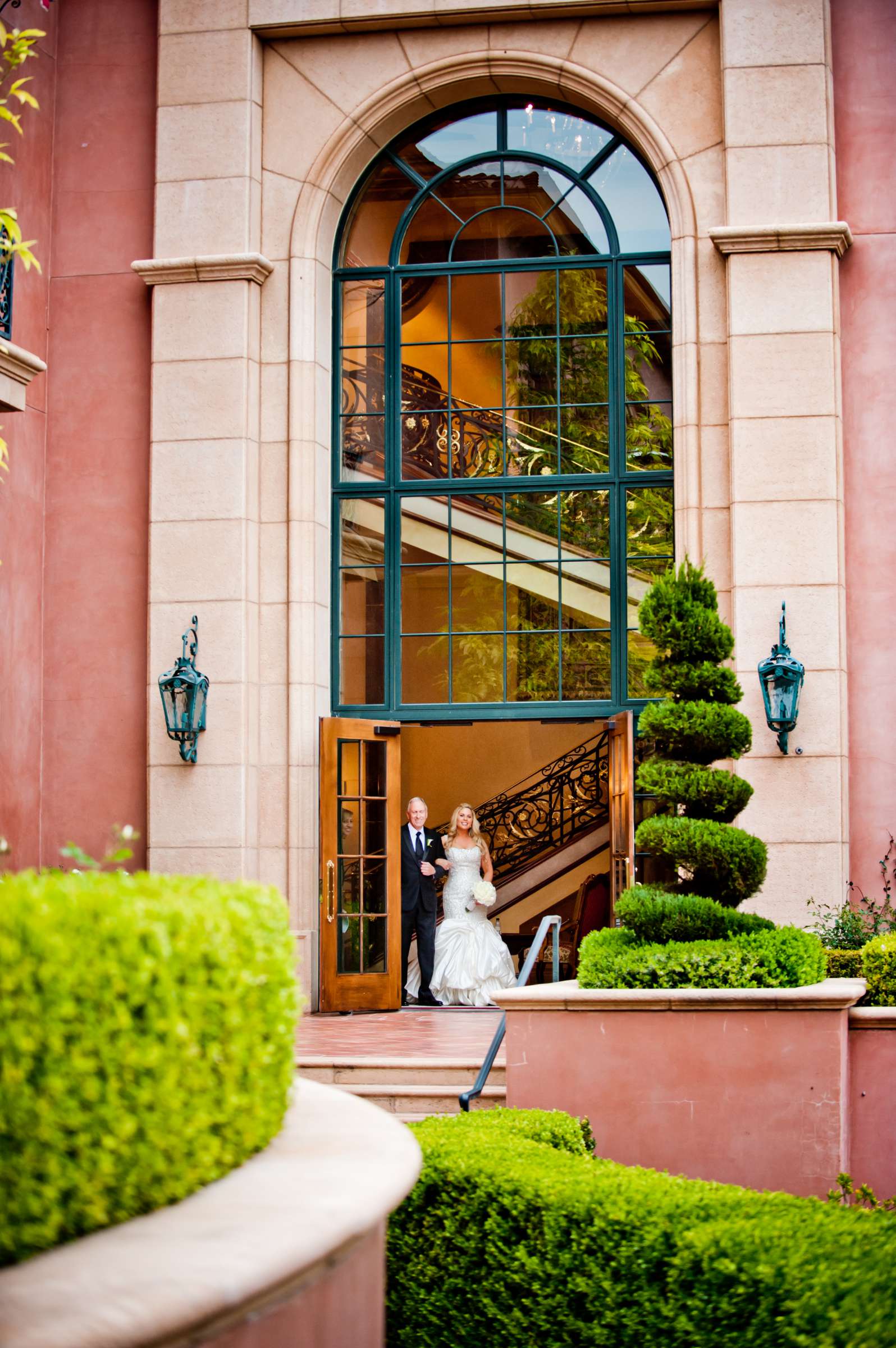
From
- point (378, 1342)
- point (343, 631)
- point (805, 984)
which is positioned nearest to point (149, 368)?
point (343, 631)

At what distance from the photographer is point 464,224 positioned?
13062mm

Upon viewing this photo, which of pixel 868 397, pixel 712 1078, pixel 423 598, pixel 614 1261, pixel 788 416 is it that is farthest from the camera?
pixel 423 598

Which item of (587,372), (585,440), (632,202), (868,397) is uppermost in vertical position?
(632,202)

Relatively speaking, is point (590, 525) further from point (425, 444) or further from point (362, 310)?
point (362, 310)

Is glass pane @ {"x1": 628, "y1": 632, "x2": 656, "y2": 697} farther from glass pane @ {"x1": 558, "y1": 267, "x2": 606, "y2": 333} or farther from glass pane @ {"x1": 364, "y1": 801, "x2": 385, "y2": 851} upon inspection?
glass pane @ {"x1": 558, "y1": 267, "x2": 606, "y2": 333}

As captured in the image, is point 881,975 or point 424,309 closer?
point 881,975

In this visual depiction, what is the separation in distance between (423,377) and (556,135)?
8.31 ft

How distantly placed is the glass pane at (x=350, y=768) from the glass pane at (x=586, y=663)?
1918 mm

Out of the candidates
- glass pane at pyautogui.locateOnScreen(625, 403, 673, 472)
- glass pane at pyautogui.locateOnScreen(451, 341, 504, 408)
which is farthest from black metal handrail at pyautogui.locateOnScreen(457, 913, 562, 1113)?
glass pane at pyautogui.locateOnScreen(451, 341, 504, 408)

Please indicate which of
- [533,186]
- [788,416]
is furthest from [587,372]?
[788,416]

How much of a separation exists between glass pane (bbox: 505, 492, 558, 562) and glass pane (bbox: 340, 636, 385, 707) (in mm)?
1522

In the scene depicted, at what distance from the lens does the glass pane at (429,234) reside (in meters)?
13.2

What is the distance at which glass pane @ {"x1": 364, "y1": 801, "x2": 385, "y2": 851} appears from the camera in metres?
12.4

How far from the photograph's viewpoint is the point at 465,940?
13.4 metres
